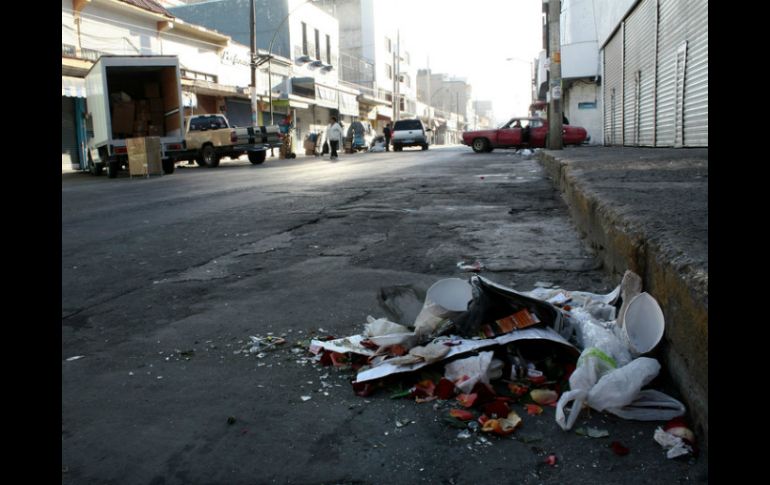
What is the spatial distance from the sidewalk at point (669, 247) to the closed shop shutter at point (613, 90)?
1557 centimetres

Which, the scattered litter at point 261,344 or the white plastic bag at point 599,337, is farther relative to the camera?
the scattered litter at point 261,344

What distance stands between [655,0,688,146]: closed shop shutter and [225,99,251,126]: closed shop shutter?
899 inches

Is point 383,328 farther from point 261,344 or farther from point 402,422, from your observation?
point 402,422

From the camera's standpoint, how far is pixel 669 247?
7.06ft

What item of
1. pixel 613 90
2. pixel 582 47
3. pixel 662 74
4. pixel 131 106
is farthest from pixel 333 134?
pixel 662 74

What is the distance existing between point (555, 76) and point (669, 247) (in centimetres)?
1677

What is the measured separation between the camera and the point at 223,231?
19.6 ft

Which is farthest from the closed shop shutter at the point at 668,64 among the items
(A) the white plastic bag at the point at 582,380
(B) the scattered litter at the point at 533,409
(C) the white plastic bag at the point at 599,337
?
(B) the scattered litter at the point at 533,409

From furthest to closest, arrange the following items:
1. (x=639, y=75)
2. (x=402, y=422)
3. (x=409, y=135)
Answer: (x=409, y=135) → (x=639, y=75) → (x=402, y=422)

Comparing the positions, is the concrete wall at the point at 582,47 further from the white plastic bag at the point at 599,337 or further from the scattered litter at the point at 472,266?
the white plastic bag at the point at 599,337

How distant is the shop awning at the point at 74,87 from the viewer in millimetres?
19831

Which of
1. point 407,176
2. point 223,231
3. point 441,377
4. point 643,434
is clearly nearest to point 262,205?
point 223,231
